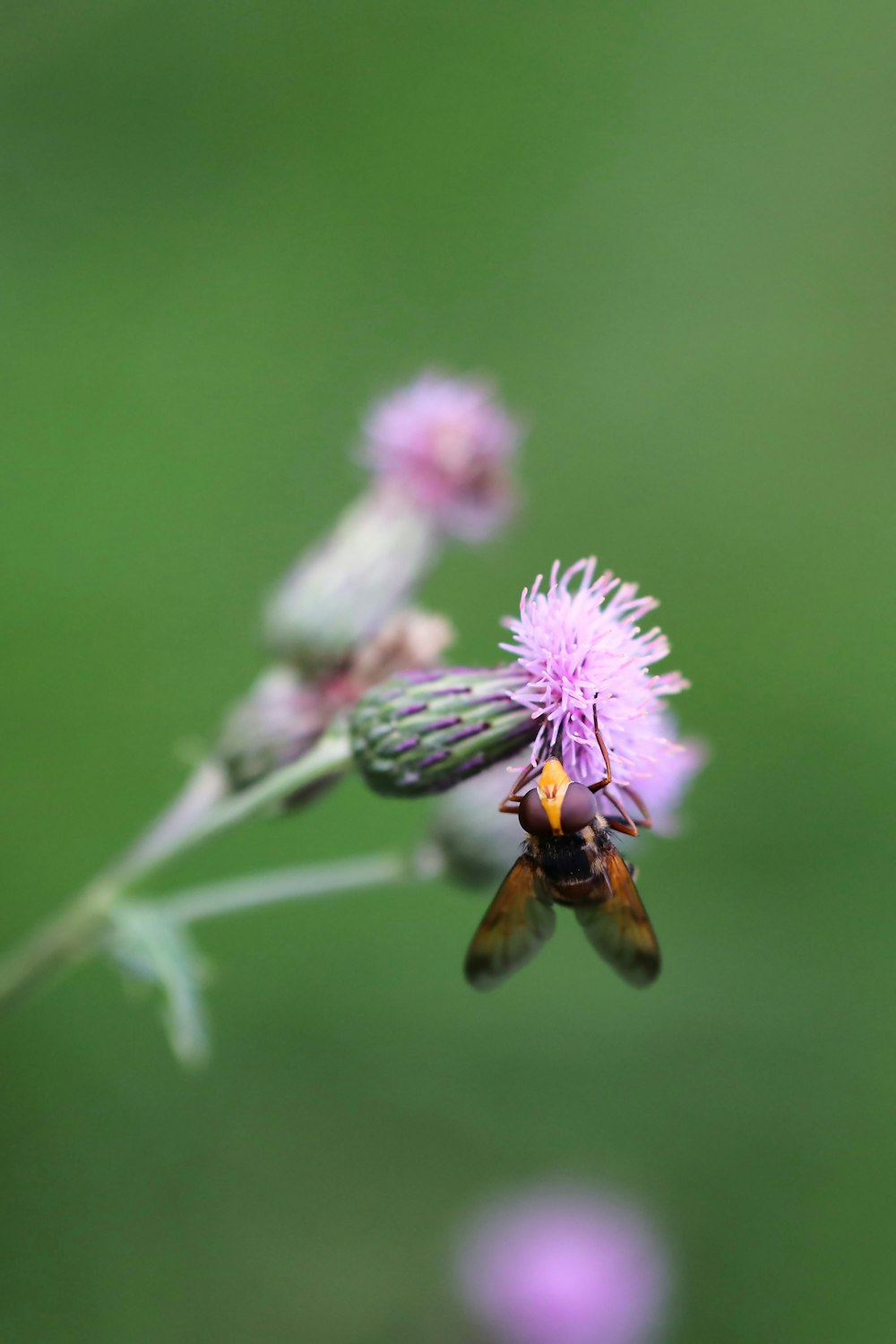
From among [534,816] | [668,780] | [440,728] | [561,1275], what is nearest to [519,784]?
[534,816]

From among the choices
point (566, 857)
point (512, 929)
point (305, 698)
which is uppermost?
point (305, 698)

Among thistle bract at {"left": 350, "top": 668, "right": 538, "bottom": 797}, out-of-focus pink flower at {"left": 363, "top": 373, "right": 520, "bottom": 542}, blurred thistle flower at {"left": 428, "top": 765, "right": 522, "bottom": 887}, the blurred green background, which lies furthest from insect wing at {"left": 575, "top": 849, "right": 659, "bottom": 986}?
the blurred green background

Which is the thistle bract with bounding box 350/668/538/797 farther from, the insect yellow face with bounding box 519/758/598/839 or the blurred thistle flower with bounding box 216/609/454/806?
the blurred thistle flower with bounding box 216/609/454/806

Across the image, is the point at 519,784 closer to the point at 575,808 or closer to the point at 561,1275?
the point at 575,808

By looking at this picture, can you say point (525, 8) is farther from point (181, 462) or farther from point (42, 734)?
point (42, 734)

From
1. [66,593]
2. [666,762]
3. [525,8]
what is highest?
[525,8]

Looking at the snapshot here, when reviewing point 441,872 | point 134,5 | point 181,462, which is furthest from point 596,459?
point 441,872

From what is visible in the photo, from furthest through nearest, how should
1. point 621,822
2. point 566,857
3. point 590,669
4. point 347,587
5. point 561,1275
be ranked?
point 561,1275, point 347,587, point 621,822, point 566,857, point 590,669
